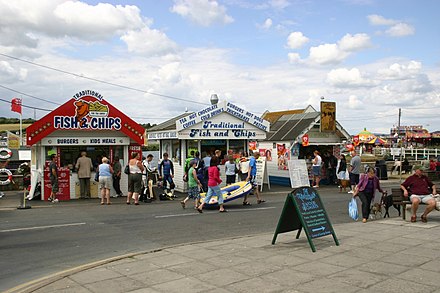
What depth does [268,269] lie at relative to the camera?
709cm

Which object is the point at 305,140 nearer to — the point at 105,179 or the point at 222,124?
the point at 222,124

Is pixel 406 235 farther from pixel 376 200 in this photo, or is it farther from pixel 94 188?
pixel 94 188

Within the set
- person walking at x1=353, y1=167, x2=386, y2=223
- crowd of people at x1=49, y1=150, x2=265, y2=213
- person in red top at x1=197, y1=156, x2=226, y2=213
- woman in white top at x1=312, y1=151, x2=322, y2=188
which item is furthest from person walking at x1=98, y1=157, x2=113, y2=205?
woman in white top at x1=312, y1=151, x2=322, y2=188

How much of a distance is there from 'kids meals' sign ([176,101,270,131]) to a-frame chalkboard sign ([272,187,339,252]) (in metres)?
11.8

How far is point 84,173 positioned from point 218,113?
6480 mm

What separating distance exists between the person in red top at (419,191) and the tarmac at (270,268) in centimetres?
177

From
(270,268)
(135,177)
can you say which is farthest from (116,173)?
(270,268)

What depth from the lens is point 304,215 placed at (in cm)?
862

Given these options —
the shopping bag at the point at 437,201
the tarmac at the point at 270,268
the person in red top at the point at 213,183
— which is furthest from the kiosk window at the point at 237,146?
the tarmac at the point at 270,268

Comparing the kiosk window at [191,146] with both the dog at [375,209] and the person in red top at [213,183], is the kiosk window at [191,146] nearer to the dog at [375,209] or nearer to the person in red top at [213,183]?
the person in red top at [213,183]

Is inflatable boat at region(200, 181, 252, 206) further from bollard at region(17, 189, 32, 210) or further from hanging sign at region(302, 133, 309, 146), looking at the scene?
hanging sign at region(302, 133, 309, 146)

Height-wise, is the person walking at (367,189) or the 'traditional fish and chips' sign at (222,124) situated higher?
the 'traditional fish and chips' sign at (222,124)

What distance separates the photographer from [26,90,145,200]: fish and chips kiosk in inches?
705

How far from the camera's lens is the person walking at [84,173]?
710 inches
